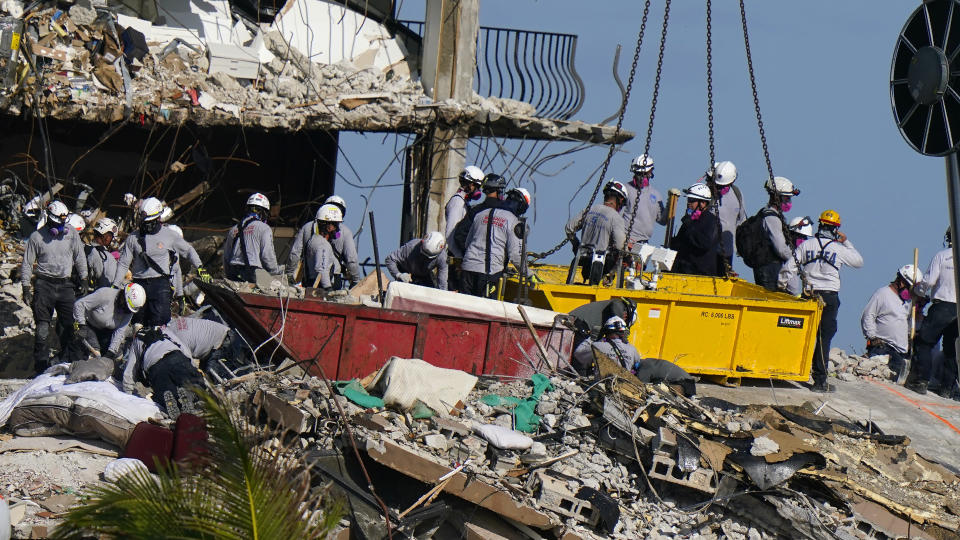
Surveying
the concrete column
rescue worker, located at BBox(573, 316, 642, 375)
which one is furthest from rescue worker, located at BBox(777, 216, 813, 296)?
the concrete column

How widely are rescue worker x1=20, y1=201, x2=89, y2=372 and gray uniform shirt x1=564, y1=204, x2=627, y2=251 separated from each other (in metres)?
5.98

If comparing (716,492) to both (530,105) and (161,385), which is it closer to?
(161,385)

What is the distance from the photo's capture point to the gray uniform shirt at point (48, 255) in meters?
12.7

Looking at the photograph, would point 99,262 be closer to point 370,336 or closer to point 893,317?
point 370,336

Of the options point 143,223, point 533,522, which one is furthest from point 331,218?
point 533,522


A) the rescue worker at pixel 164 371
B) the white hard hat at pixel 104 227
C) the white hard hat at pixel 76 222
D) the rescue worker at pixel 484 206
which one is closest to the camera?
the rescue worker at pixel 164 371

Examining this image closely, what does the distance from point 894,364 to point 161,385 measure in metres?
9.80

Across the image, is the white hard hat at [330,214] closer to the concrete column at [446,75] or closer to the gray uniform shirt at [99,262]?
the gray uniform shirt at [99,262]

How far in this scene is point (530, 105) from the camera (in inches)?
669

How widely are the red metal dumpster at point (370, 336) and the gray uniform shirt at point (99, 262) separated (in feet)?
11.4

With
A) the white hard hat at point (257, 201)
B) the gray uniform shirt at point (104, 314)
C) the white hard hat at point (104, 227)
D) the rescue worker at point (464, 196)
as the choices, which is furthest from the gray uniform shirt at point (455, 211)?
the white hard hat at point (104, 227)

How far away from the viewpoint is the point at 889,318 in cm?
1433

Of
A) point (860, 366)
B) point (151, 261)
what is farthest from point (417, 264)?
point (860, 366)

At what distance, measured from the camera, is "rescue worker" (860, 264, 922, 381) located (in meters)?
14.3
